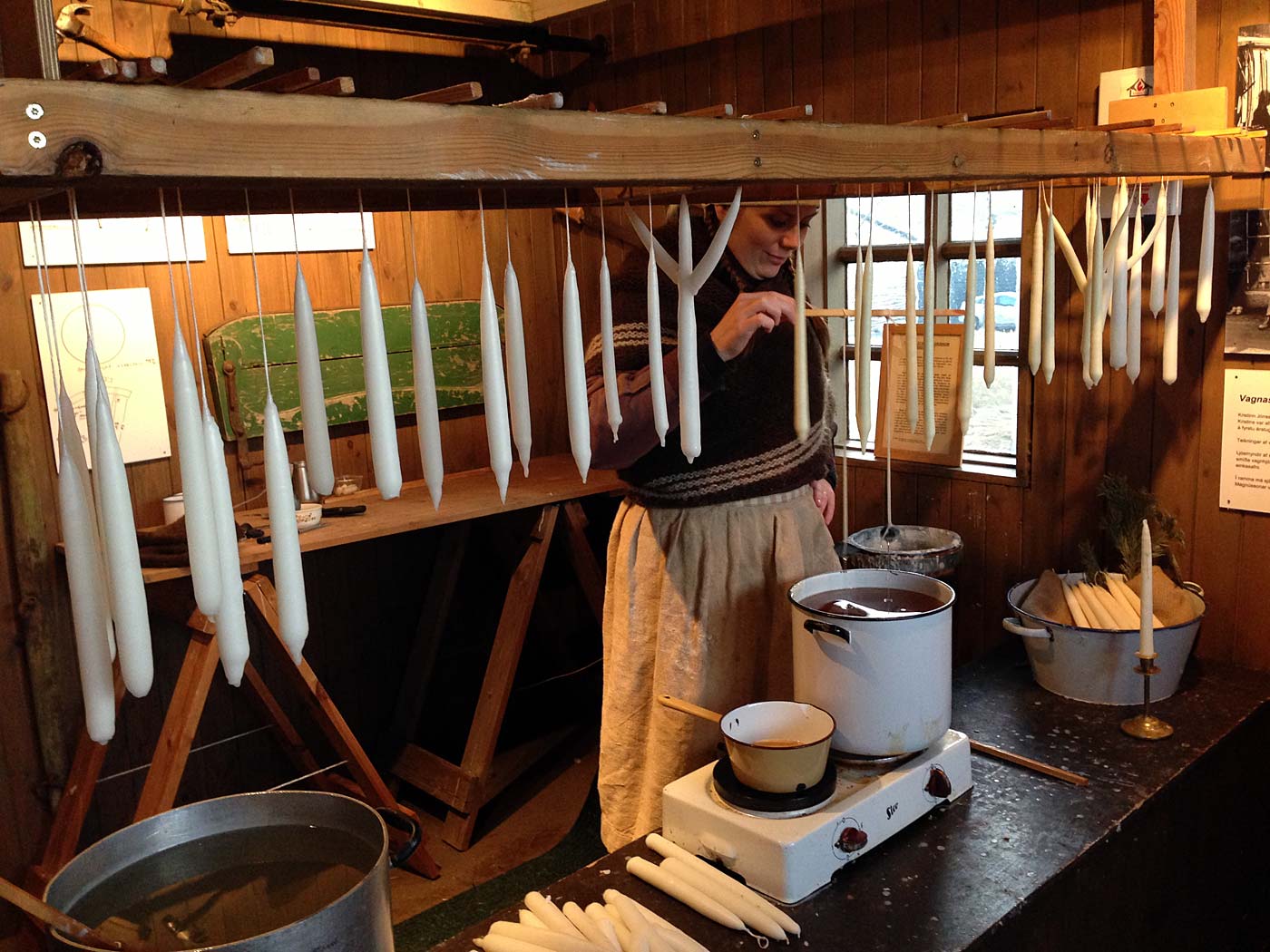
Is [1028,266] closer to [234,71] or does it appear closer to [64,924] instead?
[234,71]

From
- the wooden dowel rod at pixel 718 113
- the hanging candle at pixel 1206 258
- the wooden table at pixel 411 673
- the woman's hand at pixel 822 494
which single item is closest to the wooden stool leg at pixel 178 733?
the wooden table at pixel 411 673

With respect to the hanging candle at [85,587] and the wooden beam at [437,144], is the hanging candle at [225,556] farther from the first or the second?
the wooden beam at [437,144]

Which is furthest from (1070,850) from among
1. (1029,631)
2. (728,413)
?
(728,413)

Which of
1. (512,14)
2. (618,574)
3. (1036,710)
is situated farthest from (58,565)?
(1036,710)

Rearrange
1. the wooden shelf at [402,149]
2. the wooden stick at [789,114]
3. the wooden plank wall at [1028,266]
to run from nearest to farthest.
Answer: the wooden shelf at [402,149]
the wooden stick at [789,114]
the wooden plank wall at [1028,266]

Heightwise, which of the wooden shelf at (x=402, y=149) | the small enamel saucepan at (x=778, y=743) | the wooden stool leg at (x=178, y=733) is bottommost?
the wooden stool leg at (x=178, y=733)

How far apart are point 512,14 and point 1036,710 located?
2759 mm

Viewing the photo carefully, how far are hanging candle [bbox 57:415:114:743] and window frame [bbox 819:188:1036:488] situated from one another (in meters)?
2.02

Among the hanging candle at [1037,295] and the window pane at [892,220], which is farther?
the window pane at [892,220]

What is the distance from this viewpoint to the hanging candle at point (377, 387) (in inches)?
39.7

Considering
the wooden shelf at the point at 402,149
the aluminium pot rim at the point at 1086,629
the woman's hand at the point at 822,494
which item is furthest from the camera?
the woman's hand at the point at 822,494

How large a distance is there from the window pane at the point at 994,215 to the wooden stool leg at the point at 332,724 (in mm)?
2039

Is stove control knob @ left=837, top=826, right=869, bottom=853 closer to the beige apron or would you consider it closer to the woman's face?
the beige apron

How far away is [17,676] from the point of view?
2957mm
